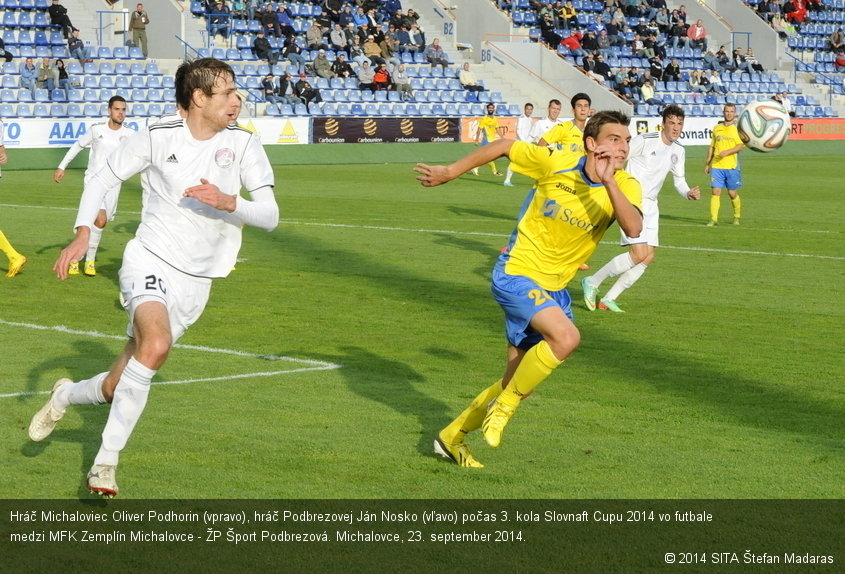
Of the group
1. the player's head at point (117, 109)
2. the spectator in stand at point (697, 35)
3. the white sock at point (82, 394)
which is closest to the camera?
the white sock at point (82, 394)

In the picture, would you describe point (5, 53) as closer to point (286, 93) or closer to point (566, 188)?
point (286, 93)

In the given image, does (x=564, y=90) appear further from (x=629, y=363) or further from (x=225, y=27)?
(x=629, y=363)

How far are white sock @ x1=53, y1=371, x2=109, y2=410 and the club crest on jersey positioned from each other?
4.09ft

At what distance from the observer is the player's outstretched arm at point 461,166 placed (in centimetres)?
695

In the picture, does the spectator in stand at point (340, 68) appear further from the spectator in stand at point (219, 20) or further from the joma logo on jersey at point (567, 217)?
the joma logo on jersey at point (567, 217)

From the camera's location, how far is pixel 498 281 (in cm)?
725

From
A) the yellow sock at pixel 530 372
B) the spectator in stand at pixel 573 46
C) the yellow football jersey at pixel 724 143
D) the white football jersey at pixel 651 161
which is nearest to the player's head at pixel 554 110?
the yellow football jersey at pixel 724 143

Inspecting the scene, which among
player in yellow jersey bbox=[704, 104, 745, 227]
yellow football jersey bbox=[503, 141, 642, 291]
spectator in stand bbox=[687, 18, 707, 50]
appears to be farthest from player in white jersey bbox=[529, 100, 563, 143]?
spectator in stand bbox=[687, 18, 707, 50]

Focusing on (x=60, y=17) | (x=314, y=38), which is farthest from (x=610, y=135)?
(x=314, y=38)

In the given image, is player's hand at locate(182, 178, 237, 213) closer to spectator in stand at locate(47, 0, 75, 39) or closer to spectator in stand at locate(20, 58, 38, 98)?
spectator in stand at locate(20, 58, 38, 98)

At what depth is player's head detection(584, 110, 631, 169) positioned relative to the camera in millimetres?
6887

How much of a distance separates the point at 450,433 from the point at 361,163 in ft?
104

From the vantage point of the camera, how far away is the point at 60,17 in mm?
38031

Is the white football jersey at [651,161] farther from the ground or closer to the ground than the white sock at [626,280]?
farther from the ground
